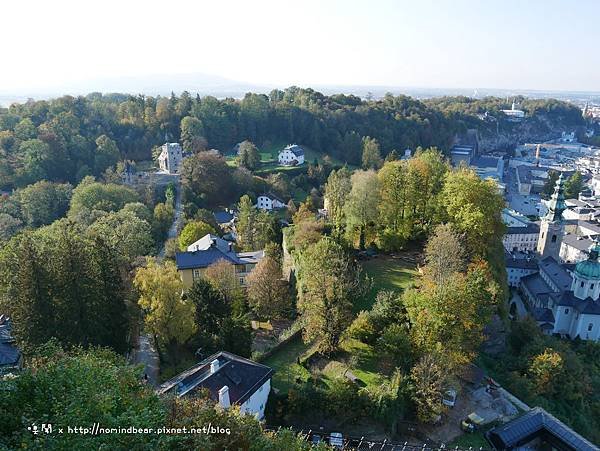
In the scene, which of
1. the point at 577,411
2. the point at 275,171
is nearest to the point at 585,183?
the point at 275,171

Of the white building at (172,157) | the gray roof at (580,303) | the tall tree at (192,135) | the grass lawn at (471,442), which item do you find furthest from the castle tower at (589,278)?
the tall tree at (192,135)

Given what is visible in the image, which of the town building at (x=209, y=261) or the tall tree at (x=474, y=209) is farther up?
the tall tree at (x=474, y=209)

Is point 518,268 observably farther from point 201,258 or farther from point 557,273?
point 201,258

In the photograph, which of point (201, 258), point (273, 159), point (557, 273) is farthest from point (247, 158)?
point (557, 273)

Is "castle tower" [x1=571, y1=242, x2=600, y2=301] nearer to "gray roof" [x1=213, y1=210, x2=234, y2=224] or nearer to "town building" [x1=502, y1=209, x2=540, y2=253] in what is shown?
"town building" [x1=502, y1=209, x2=540, y2=253]

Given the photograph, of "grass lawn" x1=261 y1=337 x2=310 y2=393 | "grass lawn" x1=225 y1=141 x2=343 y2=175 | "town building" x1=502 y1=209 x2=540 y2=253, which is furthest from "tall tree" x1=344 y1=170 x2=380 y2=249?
"grass lawn" x1=225 y1=141 x2=343 y2=175

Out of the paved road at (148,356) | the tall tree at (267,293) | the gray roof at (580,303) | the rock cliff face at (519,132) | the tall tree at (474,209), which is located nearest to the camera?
the paved road at (148,356)

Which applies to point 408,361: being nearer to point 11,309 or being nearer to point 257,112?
point 11,309

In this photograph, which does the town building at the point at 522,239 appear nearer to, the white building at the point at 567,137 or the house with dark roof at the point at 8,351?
the house with dark roof at the point at 8,351
